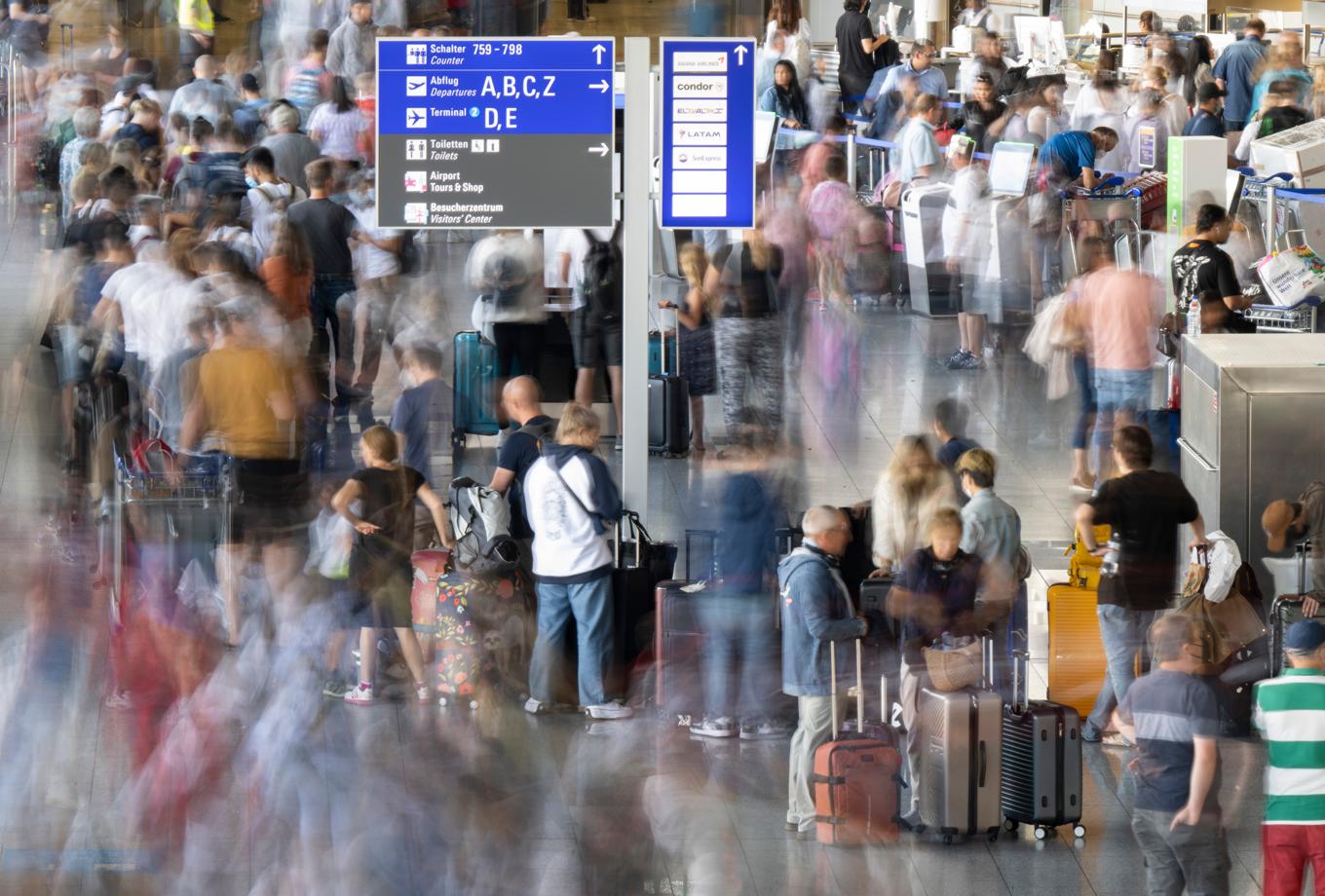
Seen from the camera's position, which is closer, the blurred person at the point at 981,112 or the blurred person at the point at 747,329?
the blurred person at the point at 747,329

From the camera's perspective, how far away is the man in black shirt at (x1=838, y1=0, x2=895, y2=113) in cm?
2417

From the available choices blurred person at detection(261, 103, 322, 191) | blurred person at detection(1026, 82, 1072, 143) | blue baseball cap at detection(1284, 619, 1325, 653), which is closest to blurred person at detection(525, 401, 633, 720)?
blue baseball cap at detection(1284, 619, 1325, 653)

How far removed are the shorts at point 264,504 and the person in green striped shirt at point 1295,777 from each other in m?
5.01

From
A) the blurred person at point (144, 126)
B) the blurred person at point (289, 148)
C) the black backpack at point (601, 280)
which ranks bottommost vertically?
the black backpack at point (601, 280)

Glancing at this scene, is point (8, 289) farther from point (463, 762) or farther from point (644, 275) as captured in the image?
point (463, 762)

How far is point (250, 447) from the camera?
32.3 ft

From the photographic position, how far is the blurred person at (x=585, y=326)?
1331 centimetres

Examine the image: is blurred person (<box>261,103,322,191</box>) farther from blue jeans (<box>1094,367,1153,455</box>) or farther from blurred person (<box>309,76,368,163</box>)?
blue jeans (<box>1094,367,1153,455</box>)

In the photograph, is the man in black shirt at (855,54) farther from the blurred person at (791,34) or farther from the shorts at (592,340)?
the shorts at (592,340)

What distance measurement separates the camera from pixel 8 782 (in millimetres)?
8148

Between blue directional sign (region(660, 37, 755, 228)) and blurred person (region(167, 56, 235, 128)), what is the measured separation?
757 centimetres

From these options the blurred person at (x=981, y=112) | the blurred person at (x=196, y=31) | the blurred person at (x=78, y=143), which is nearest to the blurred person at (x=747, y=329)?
the blurred person at (x=78, y=143)

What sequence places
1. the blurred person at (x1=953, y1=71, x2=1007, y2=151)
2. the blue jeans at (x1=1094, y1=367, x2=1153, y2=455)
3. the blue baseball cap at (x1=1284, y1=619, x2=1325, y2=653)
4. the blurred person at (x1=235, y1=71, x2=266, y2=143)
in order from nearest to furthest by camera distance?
the blue baseball cap at (x1=1284, y1=619, x2=1325, y2=653) < the blue jeans at (x1=1094, y1=367, x2=1153, y2=455) < the blurred person at (x1=235, y1=71, x2=266, y2=143) < the blurred person at (x1=953, y1=71, x2=1007, y2=151)

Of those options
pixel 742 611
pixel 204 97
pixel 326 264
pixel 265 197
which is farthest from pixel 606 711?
pixel 204 97
